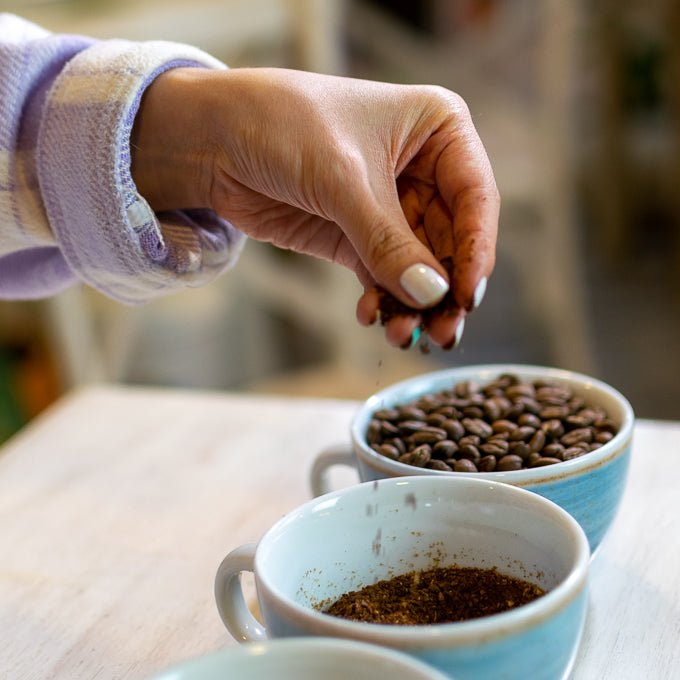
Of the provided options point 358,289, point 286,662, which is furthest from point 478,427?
point 358,289

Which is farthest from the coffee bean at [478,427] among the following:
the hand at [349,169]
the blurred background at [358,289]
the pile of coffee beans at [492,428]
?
the blurred background at [358,289]

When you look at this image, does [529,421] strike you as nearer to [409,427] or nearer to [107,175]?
[409,427]

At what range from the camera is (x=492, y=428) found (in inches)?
20.7

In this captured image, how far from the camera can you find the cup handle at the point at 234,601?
414 millimetres

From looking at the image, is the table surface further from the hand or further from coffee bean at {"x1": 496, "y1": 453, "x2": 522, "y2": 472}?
the hand

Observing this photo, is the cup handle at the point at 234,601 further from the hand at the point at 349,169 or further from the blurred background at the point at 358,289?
the blurred background at the point at 358,289

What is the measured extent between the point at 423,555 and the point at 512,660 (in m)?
0.11

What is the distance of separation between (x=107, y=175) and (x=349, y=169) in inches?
6.5

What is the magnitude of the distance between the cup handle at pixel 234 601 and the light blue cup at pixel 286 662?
9 cm

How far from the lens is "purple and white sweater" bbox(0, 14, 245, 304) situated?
54cm

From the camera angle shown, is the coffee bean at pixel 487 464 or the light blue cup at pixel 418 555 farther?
the coffee bean at pixel 487 464

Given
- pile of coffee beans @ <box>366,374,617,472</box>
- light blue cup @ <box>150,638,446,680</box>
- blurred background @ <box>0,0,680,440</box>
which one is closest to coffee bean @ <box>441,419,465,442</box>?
pile of coffee beans @ <box>366,374,617,472</box>

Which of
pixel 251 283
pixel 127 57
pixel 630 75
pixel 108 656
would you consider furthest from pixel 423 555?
pixel 630 75

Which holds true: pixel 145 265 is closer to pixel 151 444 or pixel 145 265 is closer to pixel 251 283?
pixel 151 444
